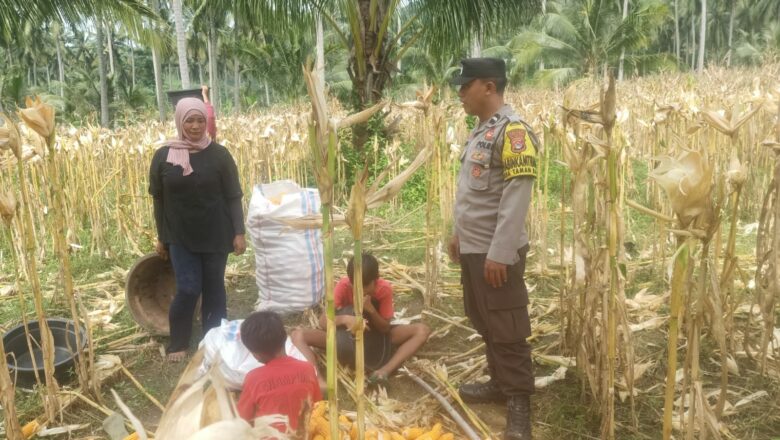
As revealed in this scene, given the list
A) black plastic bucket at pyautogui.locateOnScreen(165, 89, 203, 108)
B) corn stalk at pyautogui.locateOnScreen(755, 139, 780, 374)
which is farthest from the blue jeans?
corn stalk at pyautogui.locateOnScreen(755, 139, 780, 374)

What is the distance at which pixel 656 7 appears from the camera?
19344mm

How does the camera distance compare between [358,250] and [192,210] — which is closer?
[358,250]

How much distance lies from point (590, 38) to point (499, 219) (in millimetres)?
21614

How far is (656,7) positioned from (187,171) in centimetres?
2076

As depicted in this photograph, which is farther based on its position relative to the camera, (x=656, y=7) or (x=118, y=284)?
(x=656, y=7)

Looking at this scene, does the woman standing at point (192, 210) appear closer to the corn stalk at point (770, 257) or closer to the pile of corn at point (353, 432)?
the pile of corn at point (353, 432)

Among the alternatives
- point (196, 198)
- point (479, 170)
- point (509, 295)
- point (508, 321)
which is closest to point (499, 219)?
point (479, 170)

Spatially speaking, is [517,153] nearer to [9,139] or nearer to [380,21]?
[9,139]

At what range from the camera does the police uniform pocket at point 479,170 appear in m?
2.23

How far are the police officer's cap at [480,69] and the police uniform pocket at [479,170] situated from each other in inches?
11.7

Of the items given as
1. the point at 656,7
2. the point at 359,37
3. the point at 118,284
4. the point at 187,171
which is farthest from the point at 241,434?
the point at 656,7

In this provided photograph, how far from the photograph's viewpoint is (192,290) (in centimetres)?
308

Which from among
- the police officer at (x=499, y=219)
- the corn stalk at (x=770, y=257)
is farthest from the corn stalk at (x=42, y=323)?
the corn stalk at (x=770, y=257)

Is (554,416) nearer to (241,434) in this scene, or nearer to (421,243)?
(241,434)
